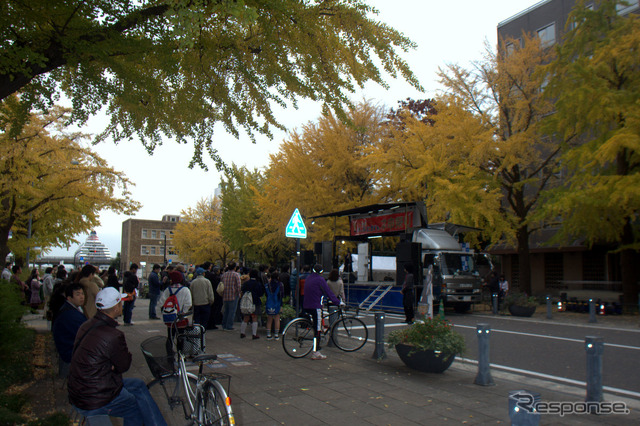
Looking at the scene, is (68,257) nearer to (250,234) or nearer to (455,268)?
(250,234)

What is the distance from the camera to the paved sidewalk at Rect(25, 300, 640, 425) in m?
5.40

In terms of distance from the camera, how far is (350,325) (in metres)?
9.81

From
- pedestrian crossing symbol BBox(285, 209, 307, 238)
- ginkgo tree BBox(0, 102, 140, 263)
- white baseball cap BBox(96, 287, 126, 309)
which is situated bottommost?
white baseball cap BBox(96, 287, 126, 309)

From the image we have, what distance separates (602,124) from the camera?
56.9ft

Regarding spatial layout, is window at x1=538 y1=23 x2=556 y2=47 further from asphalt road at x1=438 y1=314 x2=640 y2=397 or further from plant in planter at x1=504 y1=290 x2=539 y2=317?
asphalt road at x1=438 y1=314 x2=640 y2=397

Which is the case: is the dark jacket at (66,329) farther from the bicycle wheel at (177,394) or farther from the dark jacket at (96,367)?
the dark jacket at (96,367)

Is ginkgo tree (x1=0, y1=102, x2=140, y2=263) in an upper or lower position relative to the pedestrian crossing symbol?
upper

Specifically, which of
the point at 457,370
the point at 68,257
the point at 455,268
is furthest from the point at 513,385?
the point at 68,257

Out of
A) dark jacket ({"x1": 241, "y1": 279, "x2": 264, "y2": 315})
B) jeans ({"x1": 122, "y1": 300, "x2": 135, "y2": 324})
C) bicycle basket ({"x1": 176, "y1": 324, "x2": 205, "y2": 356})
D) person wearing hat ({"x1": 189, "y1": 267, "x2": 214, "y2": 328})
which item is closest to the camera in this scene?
bicycle basket ({"x1": 176, "y1": 324, "x2": 205, "y2": 356})

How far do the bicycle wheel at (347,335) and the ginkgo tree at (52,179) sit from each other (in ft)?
33.4

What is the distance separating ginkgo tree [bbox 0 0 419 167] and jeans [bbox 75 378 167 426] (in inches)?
127

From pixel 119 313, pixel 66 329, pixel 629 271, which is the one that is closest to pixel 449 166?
pixel 629 271

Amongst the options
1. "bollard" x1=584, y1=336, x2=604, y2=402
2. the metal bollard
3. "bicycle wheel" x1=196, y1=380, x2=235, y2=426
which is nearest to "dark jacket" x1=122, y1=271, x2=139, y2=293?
the metal bollard

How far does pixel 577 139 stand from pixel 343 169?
431 inches
